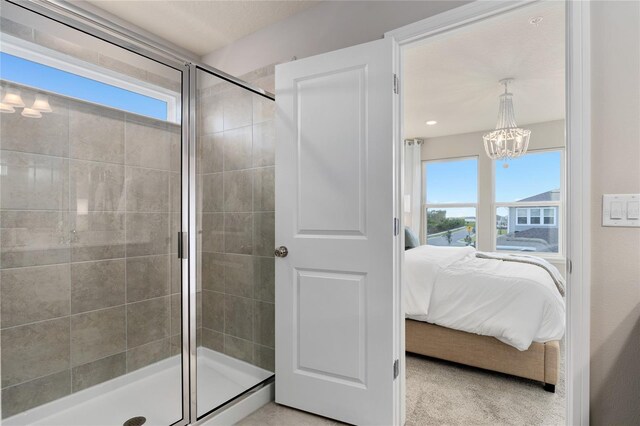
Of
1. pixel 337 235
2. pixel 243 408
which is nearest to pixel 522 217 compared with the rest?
pixel 337 235

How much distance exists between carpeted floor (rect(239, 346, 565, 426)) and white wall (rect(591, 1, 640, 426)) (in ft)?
2.38

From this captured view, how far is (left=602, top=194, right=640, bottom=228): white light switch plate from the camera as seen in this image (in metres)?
1.31

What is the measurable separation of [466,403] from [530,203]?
4.03 m

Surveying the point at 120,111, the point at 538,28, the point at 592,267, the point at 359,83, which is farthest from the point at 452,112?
the point at 120,111

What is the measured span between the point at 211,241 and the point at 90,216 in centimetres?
76

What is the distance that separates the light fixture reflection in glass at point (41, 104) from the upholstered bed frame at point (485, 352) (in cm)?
288

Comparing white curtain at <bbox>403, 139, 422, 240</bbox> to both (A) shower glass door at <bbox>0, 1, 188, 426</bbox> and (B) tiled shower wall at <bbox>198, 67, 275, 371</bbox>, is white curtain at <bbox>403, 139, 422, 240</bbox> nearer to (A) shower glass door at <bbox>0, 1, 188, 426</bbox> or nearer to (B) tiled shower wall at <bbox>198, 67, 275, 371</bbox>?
(B) tiled shower wall at <bbox>198, 67, 275, 371</bbox>

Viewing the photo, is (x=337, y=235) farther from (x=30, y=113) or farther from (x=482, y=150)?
(x=482, y=150)

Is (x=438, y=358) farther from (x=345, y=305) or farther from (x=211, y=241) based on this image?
(x=211, y=241)

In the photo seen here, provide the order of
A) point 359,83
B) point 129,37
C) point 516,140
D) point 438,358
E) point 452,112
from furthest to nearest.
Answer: point 452,112 < point 516,140 < point 438,358 < point 359,83 < point 129,37

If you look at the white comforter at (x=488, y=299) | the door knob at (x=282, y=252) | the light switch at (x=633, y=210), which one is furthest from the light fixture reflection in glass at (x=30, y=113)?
the light switch at (x=633, y=210)

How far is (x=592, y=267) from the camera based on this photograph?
1.39 meters

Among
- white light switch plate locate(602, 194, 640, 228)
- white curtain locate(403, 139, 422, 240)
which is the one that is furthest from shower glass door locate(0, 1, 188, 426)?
white curtain locate(403, 139, 422, 240)

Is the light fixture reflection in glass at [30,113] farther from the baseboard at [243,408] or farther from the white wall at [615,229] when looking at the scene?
the white wall at [615,229]
